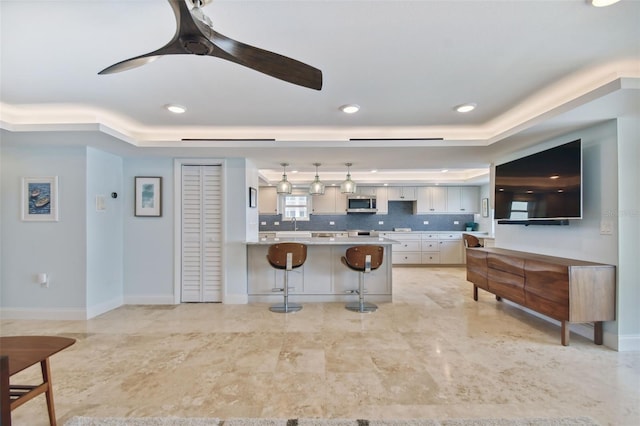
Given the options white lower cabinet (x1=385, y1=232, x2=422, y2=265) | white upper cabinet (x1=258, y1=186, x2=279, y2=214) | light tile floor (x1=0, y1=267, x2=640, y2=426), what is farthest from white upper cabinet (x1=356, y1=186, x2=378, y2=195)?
light tile floor (x1=0, y1=267, x2=640, y2=426)

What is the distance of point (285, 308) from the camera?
3.82 m

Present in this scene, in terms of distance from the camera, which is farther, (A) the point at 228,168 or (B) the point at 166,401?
(A) the point at 228,168

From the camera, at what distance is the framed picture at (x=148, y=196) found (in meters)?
4.18

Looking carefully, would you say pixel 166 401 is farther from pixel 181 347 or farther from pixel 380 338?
pixel 380 338

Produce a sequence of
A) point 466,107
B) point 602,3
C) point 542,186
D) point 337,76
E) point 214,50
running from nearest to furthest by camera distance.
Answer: point 214,50, point 602,3, point 337,76, point 466,107, point 542,186

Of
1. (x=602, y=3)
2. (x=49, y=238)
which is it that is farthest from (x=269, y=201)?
(x=602, y=3)

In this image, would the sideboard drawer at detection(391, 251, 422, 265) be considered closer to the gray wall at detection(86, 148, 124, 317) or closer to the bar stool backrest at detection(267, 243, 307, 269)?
the bar stool backrest at detection(267, 243, 307, 269)

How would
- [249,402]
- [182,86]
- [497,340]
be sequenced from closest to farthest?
Result: [249,402]
[182,86]
[497,340]

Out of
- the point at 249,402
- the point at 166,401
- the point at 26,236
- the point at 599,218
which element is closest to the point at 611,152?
the point at 599,218

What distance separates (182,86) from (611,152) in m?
3.85

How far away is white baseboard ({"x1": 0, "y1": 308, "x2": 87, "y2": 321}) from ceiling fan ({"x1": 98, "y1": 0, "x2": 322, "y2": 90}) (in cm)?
339

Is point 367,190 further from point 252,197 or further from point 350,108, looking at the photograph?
point 350,108

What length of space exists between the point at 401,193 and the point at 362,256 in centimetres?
415

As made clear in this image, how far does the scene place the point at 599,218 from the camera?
109 inches
